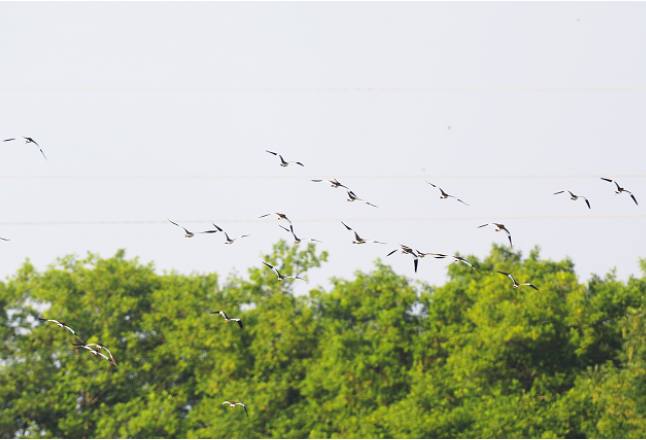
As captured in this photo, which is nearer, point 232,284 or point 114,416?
point 114,416

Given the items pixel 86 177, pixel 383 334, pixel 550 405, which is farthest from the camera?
pixel 383 334

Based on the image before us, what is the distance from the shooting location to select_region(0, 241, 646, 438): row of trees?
32.7 metres

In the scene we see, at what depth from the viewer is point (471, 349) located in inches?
1335

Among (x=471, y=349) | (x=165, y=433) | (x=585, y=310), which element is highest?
(x=585, y=310)

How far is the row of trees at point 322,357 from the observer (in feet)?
107

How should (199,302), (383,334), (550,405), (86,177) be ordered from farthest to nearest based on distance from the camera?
1. (199,302)
2. (383,334)
3. (550,405)
4. (86,177)

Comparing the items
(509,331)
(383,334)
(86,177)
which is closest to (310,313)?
(383,334)

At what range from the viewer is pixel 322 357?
1453 inches

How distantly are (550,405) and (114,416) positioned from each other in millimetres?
19481

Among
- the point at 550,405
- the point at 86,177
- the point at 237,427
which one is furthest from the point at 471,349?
the point at 86,177

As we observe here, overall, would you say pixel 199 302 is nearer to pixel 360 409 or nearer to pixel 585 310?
pixel 360 409

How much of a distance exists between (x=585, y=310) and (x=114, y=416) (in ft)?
71.7

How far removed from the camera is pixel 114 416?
121 ft

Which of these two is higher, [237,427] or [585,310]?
[585,310]
